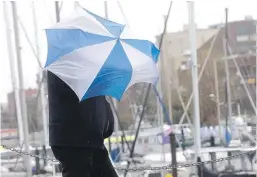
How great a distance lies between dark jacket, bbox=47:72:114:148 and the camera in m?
2.33

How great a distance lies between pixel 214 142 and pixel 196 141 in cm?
246

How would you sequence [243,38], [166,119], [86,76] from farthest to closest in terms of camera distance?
[243,38]
[166,119]
[86,76]

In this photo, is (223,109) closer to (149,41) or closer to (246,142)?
(246,142)

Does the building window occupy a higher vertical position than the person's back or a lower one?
higher

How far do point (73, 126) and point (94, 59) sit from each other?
39 cm

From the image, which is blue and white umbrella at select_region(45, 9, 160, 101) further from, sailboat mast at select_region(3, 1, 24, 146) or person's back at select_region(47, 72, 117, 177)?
sailboat mast at select_region(3, 1, 24, 146)

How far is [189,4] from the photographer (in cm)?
477

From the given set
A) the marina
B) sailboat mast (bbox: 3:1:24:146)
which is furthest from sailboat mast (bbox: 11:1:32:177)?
sailboat mast (bbox: 3:1:24:146)

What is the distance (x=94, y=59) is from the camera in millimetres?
2244

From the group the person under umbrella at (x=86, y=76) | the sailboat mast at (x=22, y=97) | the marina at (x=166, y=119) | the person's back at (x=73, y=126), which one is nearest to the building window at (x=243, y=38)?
the marina at (x=166, y=119)

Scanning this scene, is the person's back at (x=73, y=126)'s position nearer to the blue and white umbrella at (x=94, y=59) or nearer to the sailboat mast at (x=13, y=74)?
the blue and white umbrella at (x=94, y=59)

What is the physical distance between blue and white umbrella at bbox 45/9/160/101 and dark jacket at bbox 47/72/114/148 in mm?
104

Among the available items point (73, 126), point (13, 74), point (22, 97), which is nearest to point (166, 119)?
point (13, 74)

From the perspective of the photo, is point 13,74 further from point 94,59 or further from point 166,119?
point 94,59
